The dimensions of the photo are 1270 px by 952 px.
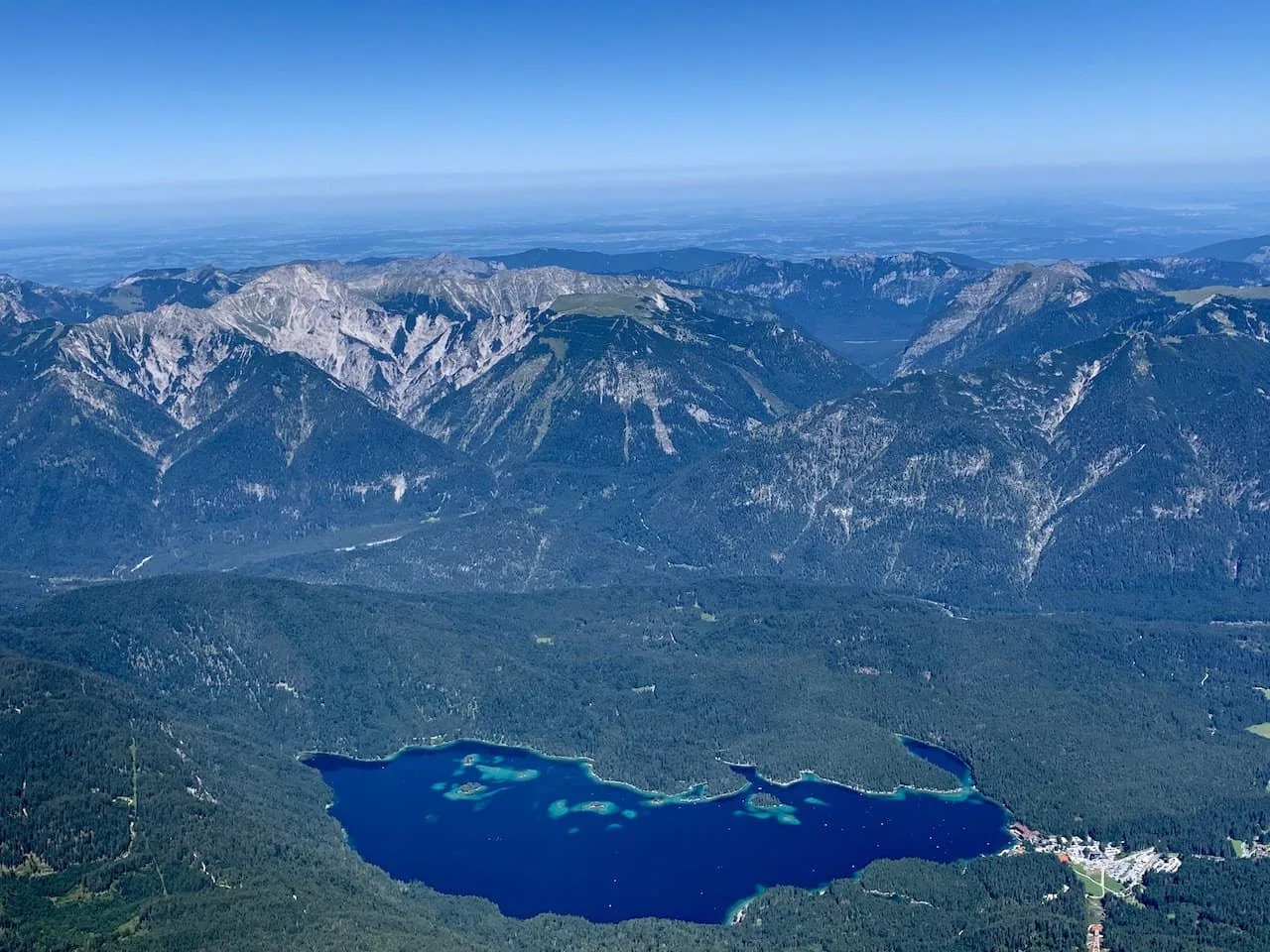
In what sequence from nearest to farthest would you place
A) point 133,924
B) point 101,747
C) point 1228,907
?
point 133,924
point 1228,907
point 101,747

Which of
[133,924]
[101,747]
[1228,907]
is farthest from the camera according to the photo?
[101,747]

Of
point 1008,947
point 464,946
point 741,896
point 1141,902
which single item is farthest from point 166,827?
point 1141,902

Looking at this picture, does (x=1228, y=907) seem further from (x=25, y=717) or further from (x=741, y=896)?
(x=25, y=717)

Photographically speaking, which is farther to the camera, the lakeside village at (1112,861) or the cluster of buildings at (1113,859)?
the cluster of buildings at (1113,859)

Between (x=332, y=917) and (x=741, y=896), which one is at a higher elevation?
(x=332, y=917)

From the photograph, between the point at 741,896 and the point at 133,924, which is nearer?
the point at 133,924

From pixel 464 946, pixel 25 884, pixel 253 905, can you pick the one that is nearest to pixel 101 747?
pixel 25 884

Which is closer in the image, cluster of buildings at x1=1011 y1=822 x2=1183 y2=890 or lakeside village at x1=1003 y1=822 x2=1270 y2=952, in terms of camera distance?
lakeside village at x1=1003 y1=822 x2=1270 y2=952

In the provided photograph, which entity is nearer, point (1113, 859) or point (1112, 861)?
point (1112, 861)

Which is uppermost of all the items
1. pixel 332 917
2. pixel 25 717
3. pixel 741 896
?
pixel 25 717
